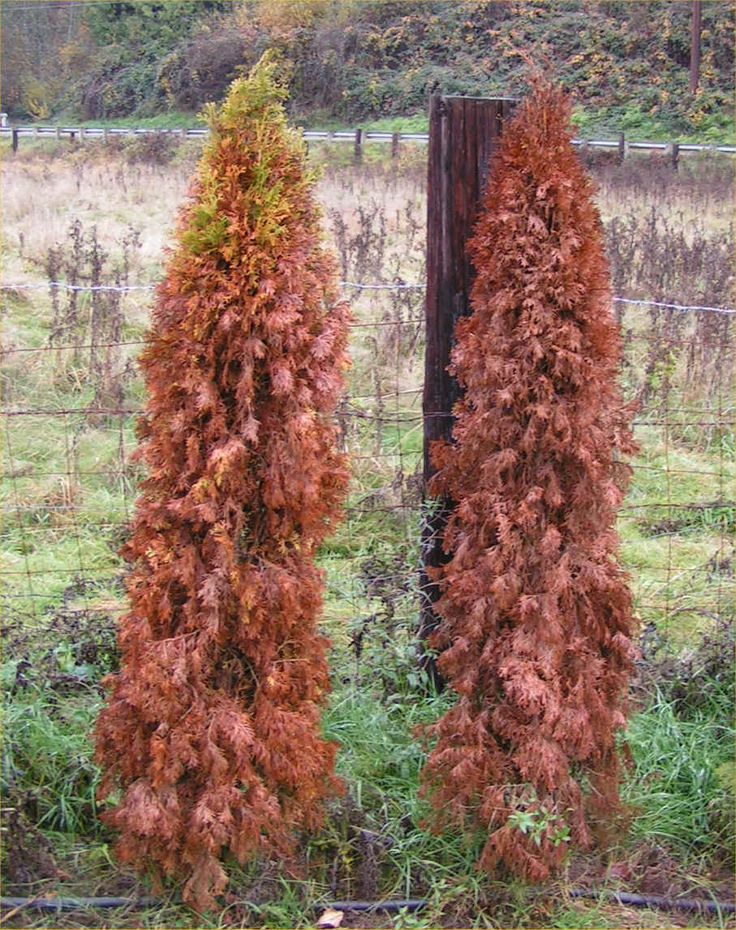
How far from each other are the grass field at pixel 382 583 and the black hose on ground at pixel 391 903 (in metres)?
0.03

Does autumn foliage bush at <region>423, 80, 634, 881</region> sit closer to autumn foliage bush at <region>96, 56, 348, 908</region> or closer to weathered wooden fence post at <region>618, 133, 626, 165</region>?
autumn foliage bush at <region>96, 56, 348, 908</region>

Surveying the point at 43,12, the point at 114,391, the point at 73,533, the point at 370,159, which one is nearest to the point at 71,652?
the point at 73,533

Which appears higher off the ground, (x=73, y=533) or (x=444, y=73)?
(x=444, y=73)

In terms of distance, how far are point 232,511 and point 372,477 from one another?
10.6ft

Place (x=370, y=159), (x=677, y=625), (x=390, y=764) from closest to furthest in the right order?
(x=390, y=764), (x=677, y=625), (x=370, y=159)

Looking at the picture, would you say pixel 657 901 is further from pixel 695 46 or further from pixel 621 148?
pixel 621 148

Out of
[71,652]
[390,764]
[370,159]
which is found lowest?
[390,764]

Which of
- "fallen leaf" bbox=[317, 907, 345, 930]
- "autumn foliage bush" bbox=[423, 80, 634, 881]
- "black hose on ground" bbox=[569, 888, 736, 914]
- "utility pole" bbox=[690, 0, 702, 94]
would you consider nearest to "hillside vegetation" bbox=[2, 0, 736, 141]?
"utility pole" bbox=[690, 0, 702, 94]

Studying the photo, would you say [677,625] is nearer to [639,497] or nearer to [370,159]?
[639,497]

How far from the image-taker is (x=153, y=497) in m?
2.80

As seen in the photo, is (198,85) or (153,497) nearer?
(153,497)

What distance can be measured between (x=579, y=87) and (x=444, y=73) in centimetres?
77

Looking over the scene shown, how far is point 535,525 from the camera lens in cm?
292

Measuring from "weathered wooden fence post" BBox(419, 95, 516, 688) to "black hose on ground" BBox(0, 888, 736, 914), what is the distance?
3.60 feet
